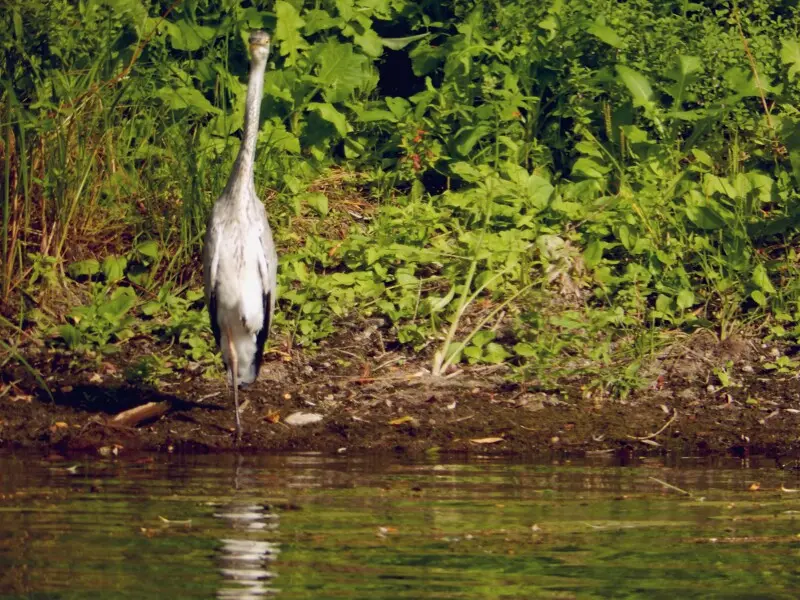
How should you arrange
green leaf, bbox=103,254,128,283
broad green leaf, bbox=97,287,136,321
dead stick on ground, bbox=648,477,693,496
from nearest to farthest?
dead stick on ground, bbox=648,477,693,496
broad green leaf, bbox=97,287,136,321
green leaf, bbox=103,254,128,283

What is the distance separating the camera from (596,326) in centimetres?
823

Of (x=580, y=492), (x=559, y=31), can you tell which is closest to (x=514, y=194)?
(x=559, y=31)

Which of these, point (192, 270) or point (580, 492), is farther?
point (192, 270)

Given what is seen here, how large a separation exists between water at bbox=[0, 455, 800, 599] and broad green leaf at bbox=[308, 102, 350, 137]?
10.6 feet

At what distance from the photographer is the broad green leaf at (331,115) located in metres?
9.59

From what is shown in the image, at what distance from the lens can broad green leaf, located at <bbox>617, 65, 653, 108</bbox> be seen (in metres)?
9.38

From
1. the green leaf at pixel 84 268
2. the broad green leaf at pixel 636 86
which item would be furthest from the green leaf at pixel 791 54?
the green leaf at pixel 84 268

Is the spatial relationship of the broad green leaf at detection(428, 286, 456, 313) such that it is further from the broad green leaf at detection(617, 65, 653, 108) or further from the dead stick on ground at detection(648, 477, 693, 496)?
the dead stick on ground at detection(648, 477, 693, 496)

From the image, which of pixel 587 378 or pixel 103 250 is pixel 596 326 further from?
pixel 103 250

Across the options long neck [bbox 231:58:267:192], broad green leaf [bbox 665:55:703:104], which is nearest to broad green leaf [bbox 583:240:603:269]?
broad green leaf [bbox 665:55:703:104]

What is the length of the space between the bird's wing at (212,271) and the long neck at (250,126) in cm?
30

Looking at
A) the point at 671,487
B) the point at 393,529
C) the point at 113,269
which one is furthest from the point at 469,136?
the point at 393,529

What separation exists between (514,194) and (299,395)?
211cm

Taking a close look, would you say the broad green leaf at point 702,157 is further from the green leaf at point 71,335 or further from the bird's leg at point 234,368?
the green leaf at point 71,335
